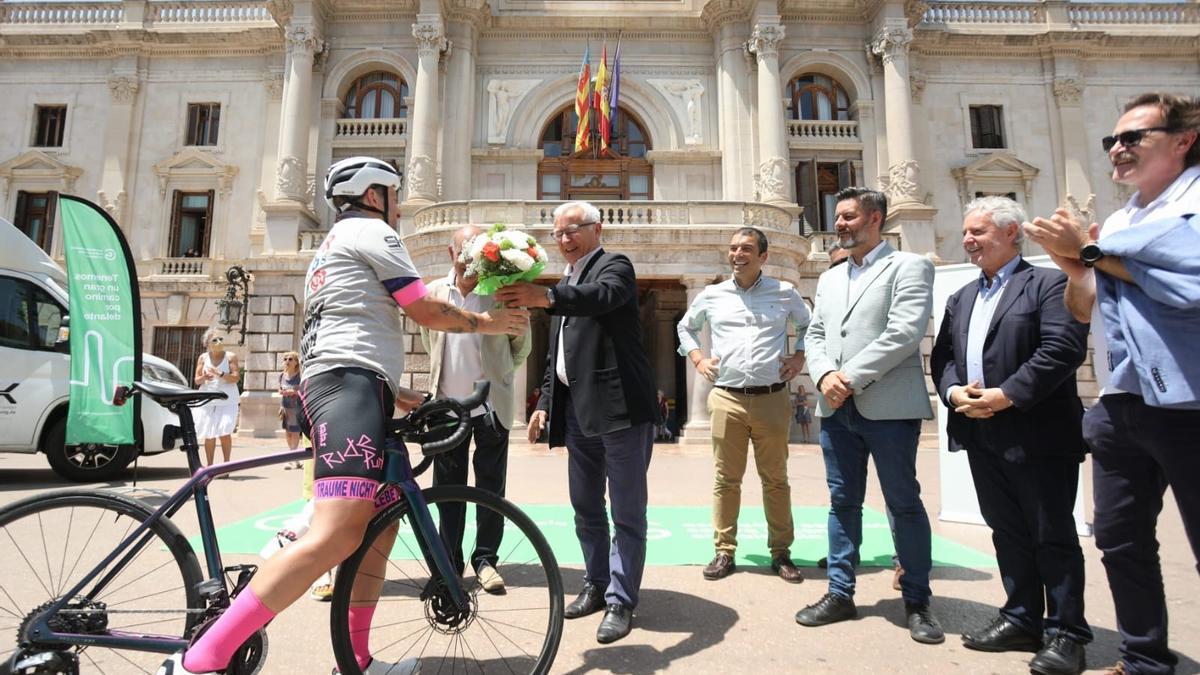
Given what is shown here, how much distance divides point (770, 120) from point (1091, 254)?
19255mm

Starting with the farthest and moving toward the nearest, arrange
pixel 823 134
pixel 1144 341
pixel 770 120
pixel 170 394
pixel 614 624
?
pixel 823 134, pixel 770 120, pixel 614 624, pixel 170 394, pixel 1144 341

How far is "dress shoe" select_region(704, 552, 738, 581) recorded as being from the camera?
4.19m

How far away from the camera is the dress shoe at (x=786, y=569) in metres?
4.15

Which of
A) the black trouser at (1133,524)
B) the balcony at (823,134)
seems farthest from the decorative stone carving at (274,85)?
the black trouser at (1133,524)

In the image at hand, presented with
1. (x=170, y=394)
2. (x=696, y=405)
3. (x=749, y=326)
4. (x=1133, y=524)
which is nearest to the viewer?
(x=1133, y=524)

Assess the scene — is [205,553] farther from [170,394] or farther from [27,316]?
[27,316]

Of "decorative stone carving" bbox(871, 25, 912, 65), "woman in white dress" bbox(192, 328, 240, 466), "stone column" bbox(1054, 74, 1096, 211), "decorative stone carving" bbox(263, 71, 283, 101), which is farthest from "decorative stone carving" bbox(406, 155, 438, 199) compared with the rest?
"stone column" bbox(1054, 74, 1096, 211)

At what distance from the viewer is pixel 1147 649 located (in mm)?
2523

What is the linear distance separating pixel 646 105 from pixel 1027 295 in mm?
20205

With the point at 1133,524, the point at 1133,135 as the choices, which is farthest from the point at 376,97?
the point at 1133,524

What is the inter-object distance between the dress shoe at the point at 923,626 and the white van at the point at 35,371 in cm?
840

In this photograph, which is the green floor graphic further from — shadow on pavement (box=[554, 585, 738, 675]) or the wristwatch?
the wristwatch

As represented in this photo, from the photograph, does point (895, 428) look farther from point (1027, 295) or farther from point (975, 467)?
point (1027, 295)

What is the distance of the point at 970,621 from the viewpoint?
3465mm
